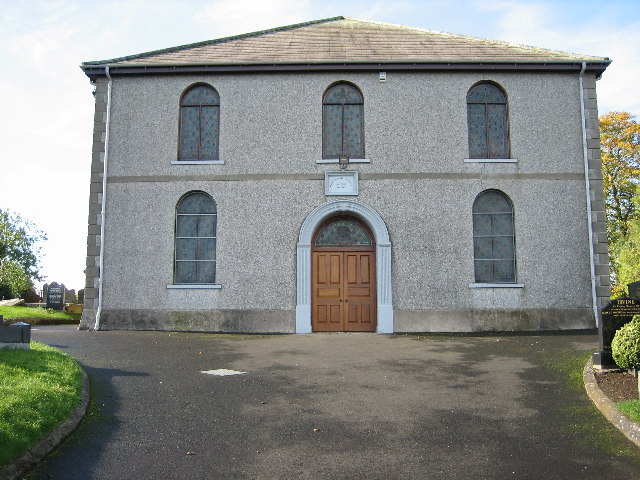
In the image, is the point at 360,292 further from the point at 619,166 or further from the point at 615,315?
the point at 619,166

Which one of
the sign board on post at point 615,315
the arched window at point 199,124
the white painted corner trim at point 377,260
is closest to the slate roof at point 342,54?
the arched window at point 199,124

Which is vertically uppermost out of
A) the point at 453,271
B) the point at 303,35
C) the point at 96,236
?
the point at 303,35

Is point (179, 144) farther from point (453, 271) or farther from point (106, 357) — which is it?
point (453, 271)

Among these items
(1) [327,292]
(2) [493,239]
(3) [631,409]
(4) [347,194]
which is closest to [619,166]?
(2) [493,239]

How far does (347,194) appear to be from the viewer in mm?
13750

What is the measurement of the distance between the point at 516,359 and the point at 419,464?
5.21 metres

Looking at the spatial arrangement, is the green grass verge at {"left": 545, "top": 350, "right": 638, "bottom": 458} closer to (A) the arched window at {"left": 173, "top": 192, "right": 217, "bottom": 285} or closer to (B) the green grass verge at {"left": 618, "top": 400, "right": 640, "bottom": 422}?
(B) the green grass verge at {"left": 618, "top": 400, "right": 640, "bottom": 422}

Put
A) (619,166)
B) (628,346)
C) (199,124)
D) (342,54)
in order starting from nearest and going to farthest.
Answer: (628,346) < (199,124) < (342,54) < (619,166)

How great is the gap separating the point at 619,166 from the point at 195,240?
2388 centimetres

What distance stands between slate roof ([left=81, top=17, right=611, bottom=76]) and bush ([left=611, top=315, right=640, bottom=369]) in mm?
8766

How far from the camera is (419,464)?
4.85 metres

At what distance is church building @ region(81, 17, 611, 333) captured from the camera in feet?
44.2

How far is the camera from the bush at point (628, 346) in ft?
23.3

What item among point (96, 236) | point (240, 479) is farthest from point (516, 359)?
point (96, 236)
